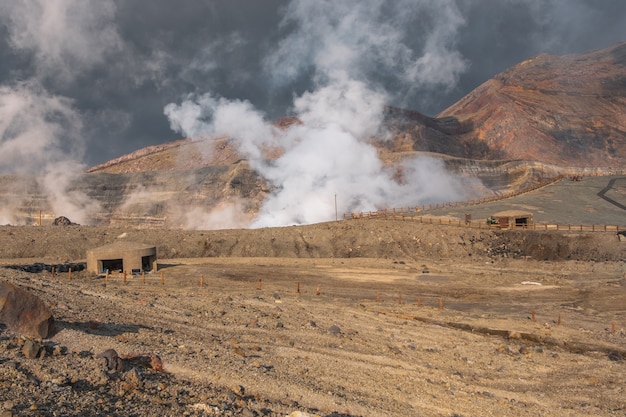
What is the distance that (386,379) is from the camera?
452 inches

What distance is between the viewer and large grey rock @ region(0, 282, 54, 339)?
948cm

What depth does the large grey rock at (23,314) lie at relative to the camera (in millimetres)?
9477

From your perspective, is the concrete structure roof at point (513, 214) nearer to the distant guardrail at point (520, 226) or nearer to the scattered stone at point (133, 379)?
the distant guardrail at point (520, 226)

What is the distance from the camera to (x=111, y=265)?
113 ft

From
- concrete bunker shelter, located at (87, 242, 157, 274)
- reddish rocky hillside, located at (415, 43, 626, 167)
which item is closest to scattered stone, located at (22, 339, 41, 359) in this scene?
concrete bunker shelter, located at (87, 242, 157, 274)

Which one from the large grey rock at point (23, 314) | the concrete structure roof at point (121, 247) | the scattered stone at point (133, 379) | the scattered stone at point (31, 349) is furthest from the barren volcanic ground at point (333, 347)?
the concrete structure roof at point (121, 247)

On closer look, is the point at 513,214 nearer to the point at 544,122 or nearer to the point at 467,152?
the point at 467,152

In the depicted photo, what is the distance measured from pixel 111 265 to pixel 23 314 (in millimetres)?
26144

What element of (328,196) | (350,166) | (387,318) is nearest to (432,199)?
(350,166)

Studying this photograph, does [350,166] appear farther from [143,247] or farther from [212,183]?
[143,247]

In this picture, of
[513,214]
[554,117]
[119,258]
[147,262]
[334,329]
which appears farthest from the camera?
[554,117]

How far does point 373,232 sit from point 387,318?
98.7 feet

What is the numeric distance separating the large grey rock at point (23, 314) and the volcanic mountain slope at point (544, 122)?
135 m

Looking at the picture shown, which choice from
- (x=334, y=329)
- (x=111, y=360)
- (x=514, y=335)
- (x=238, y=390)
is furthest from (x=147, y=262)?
(x=238, y=390)
